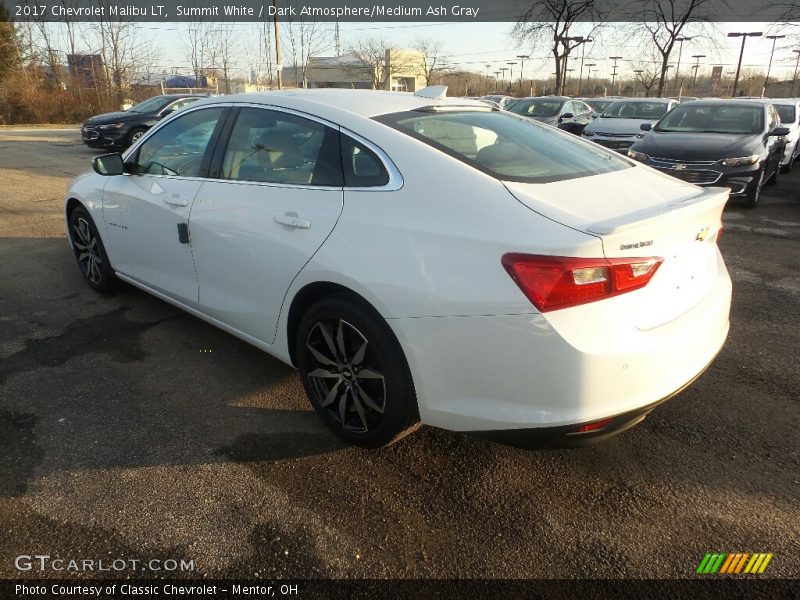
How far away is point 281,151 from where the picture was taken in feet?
9.87

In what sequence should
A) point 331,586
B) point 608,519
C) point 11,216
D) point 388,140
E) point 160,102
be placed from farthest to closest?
point 160,102 < point 11,216 < point 388,140 < point 608,519 < point 331,586

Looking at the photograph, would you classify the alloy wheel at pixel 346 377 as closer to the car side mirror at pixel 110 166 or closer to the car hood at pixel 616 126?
the car side mirror at pixel 110 166

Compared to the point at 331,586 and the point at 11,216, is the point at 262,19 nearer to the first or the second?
the point at 11,216

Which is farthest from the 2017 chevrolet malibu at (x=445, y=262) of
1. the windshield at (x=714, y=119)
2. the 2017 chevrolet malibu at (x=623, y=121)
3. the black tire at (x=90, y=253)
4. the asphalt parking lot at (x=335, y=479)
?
the 2017 chevrolet malibu at (x=623, y=121)

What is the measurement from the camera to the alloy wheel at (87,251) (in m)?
4.62

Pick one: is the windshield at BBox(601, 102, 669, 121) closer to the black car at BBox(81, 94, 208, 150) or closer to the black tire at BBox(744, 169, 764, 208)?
the black tire at BBox(744, 169, 764, 208)

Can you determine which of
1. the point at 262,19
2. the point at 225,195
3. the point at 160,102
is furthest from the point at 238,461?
the point at 262,19

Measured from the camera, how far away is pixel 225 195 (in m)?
3.12

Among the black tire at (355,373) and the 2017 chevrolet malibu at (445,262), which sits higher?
the 2017 chevrolet malibu at (445,262)

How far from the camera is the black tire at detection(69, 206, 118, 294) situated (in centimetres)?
452

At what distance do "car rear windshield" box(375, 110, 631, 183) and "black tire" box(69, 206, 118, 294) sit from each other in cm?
292

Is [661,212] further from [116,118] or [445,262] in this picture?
[116,118]

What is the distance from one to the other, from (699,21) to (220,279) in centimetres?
2958

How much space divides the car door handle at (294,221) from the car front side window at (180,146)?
3.15 feet
